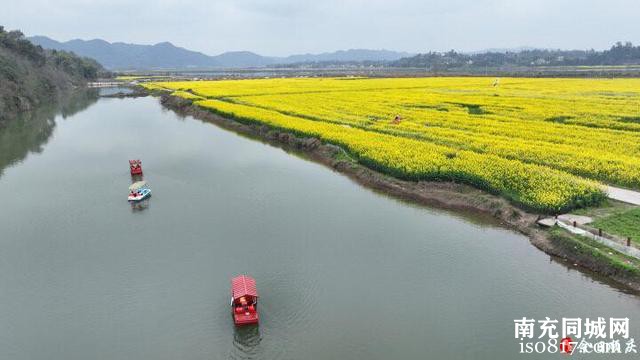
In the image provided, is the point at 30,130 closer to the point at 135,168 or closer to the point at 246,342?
the point at 135,168

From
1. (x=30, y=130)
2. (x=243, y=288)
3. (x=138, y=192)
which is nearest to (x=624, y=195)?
(x=243, y=288)

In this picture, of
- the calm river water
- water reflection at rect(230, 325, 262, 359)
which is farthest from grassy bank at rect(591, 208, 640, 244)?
water reflection at rect(230, 325, 262, 359)

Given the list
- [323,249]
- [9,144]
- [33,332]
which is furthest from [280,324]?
[9,144]

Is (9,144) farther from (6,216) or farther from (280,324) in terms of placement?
(280,324)

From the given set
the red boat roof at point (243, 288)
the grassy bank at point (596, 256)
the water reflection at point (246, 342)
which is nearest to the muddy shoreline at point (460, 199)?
the grassy bank at point (596, 256)

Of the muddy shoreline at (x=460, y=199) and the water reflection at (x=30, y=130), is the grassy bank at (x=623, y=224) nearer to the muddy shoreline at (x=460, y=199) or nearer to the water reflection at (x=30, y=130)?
the muddy shoreline at (x=460, y=199)

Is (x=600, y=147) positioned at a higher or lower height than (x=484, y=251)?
higher
